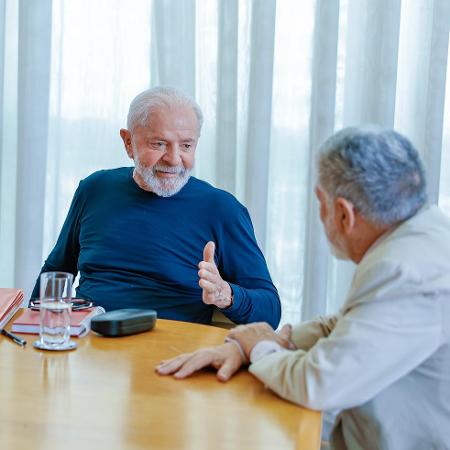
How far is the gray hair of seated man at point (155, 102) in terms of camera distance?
7.01ft

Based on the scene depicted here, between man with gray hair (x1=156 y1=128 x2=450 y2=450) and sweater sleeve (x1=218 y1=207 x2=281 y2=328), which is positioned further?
sweater sleeve (x1=218 y1=207 x2=281 y2=328)

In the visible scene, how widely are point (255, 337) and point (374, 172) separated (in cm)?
40

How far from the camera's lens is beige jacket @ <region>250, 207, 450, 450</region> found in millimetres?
1142

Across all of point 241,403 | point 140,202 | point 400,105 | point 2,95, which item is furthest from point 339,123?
point 241,403

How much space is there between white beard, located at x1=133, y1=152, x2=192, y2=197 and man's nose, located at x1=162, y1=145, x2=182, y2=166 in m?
0.01

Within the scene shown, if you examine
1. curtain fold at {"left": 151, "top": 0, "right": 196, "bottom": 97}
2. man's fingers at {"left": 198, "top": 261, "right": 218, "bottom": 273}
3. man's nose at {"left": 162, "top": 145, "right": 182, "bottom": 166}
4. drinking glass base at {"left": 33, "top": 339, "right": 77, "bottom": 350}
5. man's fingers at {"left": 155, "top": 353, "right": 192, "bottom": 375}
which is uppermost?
curtain fold at {"left": 151, "top": 0, "right": 196, "bottom": 97}

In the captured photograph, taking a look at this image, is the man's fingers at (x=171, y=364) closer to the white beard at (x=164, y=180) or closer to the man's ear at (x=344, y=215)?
the man's ear at (x=344, y=215)

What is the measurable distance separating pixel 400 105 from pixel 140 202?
1.11 m

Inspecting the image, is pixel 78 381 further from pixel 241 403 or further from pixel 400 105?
pixel 400 105

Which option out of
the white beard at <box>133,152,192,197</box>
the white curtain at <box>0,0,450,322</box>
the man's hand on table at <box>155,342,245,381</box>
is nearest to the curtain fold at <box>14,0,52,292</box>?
the white curtain at <box>0,0,450,322</box>

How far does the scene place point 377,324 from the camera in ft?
3.76

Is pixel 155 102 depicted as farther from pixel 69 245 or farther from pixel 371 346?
pixel 371 346

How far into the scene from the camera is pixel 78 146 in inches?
112

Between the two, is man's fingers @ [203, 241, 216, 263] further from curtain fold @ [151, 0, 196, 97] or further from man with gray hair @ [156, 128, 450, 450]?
curtain fold @ [151, 0, 196, 97]
